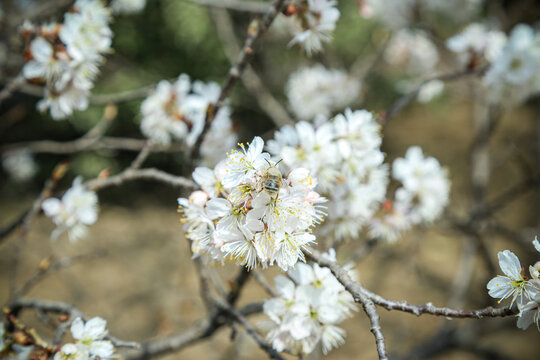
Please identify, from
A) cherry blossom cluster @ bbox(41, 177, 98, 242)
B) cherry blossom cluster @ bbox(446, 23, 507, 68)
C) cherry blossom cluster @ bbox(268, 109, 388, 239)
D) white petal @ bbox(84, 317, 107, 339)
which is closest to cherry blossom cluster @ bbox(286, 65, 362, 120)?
cherry blossom cluster @ bbox(446, 23, 507, 68)

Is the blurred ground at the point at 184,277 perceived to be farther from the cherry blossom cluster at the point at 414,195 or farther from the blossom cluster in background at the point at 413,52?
the cherry blossom cluster at the point at 414,195

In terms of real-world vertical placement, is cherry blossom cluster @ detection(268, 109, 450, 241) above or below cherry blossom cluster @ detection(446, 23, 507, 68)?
below

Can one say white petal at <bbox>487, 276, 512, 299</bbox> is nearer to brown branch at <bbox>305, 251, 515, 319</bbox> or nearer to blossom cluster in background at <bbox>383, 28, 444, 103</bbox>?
brown branch at <bbox>305, 251, 515, 319</bbox>

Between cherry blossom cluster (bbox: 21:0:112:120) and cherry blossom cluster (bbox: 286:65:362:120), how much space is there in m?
1.19

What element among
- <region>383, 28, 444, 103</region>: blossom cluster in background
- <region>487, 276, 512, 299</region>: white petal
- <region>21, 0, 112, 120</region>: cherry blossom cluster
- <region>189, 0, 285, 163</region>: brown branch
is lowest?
<region>487, 276, 512, 299</region>: white petal

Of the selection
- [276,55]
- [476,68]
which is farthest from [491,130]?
[276,55]

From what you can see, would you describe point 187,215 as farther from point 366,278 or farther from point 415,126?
point 415,126

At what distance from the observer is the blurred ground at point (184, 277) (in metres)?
2.91

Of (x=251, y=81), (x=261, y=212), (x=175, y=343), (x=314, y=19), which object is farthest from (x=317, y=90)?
(x=261, y=212)

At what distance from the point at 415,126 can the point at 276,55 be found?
258 centimetres

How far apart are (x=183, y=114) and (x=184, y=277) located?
2.46 m

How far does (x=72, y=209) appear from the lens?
1.22m

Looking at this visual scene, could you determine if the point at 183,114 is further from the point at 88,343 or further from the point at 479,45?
the point at 479,45

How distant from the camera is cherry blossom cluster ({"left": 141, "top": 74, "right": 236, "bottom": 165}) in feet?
4.12
